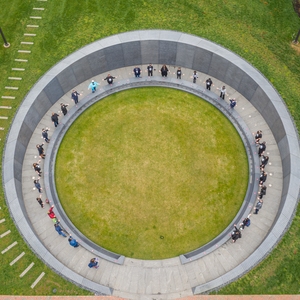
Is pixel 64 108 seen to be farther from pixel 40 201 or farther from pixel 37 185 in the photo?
pixel 40 201

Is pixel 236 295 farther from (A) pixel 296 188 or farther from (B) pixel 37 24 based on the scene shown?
(B) pixel 37 24

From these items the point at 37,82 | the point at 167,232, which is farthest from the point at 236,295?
the point at 37,82

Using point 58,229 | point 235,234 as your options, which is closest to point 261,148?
point 235,234

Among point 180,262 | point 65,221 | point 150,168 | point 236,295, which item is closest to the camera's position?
point 236,295

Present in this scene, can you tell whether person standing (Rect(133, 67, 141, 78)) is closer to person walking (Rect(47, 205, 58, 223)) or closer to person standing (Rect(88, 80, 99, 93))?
person standing (Rect(88, 80, 99, 93))

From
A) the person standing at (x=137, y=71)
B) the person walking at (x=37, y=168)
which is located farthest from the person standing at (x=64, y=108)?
the person standing at (x=137, y=71)
